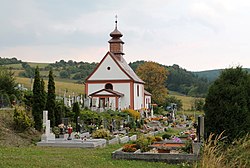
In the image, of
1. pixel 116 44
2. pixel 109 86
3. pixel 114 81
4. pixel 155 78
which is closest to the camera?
pixel 114 81

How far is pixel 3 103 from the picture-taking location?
25594 mm

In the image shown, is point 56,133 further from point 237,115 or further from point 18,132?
point 237,115

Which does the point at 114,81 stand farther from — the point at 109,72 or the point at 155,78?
the point at 155,78

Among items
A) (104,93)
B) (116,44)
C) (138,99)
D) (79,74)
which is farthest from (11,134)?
(79,74)

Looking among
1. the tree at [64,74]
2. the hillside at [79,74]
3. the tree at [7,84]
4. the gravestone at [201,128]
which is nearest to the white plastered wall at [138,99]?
the tree at [7,84]

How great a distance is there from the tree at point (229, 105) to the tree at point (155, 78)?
52938mm

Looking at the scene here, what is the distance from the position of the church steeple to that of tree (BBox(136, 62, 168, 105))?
1304cm

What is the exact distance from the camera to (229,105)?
1349 centimetres

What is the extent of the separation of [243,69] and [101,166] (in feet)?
19.7

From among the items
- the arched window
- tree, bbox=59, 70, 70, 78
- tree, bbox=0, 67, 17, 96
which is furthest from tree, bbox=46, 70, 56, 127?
tree, bbox=59, 70, 70, 78

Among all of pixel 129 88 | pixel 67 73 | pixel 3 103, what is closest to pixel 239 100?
pixel 3 103

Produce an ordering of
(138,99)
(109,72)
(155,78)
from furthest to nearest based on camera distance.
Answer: (155,78) → (138,99) → (109,72)

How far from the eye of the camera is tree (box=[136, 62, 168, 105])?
67250 millimetres

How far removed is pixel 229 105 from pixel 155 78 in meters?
54.3
